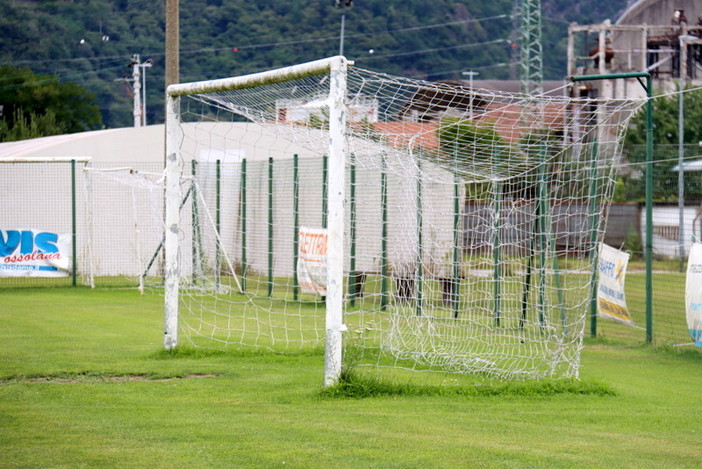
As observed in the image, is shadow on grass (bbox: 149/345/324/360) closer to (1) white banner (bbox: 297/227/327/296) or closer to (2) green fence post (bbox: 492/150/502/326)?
(2) green fence post (bbox: 492/150/502/326)

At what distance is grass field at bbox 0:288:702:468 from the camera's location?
19.1 feet

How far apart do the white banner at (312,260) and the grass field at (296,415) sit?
4.55 metres

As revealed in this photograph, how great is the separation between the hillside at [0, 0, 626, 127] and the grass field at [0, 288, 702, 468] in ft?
145

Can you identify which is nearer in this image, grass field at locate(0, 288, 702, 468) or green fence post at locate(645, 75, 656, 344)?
grass field at locate(0, 288, 702, 468)

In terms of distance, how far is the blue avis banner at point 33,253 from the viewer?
1888 cm

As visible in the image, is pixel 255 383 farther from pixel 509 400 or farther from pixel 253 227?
pixel 253 227

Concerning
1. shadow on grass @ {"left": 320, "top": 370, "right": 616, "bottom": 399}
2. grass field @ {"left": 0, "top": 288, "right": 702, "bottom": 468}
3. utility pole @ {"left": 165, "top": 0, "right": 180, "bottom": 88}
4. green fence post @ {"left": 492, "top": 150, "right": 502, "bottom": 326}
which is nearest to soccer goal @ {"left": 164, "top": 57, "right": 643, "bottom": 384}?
green fence post @ {"left": 492, "top": 150, "right": 502, "bottom": 326}

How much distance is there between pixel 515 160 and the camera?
1131 cm

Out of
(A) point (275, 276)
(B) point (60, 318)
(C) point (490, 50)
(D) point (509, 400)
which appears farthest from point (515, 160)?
(C) point (490, 50)

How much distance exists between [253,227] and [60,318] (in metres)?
7.99

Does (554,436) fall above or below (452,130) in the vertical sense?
below

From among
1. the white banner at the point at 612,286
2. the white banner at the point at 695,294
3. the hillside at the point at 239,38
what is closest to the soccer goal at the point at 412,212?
the white banner at the point at 612,286

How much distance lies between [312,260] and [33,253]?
6.78 m

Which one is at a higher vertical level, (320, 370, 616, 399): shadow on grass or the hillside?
the hillside
